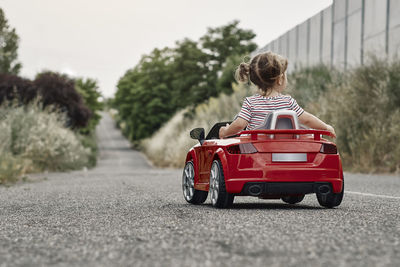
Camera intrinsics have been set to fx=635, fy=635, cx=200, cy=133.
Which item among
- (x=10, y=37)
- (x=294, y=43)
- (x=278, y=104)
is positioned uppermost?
(x=10, y=37)

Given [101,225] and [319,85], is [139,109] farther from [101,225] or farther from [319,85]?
[101,225]

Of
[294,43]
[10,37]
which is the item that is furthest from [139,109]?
[294,43]

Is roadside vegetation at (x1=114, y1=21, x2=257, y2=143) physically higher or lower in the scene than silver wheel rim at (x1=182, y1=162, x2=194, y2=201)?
higher

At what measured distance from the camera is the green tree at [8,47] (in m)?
62.4

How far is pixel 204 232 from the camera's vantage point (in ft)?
14.4

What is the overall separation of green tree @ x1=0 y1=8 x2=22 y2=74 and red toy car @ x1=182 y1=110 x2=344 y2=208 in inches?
2356

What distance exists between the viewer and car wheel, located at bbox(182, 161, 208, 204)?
6.93 m

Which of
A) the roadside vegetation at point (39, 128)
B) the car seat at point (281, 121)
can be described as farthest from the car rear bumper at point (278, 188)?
A: the roadside vegetation at point (39, 128)

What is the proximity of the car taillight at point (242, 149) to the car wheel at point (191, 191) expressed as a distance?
3.00 ft

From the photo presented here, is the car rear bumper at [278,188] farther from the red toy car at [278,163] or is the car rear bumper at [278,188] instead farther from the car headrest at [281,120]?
the car headrest at [281,120]

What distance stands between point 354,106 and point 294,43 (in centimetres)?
1876

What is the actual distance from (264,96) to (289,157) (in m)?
0.70

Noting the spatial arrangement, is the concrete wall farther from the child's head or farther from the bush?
the child's head

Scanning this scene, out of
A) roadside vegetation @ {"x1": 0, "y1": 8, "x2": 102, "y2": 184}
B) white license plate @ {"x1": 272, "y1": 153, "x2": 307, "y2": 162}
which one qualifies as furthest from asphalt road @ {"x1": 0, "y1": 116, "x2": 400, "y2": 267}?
roadside vegetation @ {"x1": 0, "y1": 8, "x2": 102, "y2": 184}
